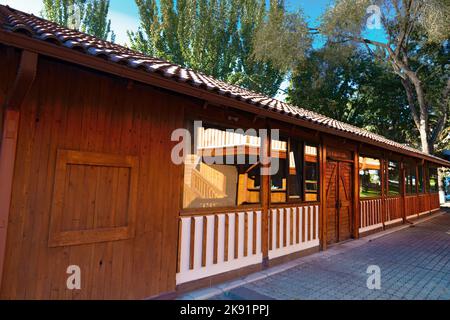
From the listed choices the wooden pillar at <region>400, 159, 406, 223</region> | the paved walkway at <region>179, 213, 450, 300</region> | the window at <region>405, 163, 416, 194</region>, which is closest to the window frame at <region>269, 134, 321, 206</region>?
the paved walkway at <region>179, 213, 450, 300</region>

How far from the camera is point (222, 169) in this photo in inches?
217

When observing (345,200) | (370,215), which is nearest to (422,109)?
(370,215)

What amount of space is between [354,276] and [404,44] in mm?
18201

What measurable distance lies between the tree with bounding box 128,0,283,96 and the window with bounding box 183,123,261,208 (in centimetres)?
1574

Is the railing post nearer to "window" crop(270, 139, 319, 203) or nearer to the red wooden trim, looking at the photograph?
"window" crop(270, 139, 319, 203)

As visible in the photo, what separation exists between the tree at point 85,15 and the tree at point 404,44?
12.4 meters

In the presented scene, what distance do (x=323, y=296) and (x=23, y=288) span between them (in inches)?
134

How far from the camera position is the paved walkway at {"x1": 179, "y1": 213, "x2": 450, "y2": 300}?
12.6ft

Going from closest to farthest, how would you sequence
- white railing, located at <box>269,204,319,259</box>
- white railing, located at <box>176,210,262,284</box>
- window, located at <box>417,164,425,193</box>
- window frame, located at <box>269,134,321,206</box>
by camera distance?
white railing, located at <box>176,210,262,284</box>
white railing, located at <box>269,204,319,259</box>
window frame, located at <box>269,134,321,206</box>
window, located at <box>417,164,425,193</box>

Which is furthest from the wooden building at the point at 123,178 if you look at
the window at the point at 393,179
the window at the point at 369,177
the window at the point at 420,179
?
the window at the point at 420,179

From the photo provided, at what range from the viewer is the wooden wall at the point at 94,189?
264 cm

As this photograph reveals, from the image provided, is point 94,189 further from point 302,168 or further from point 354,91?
point 354,91
